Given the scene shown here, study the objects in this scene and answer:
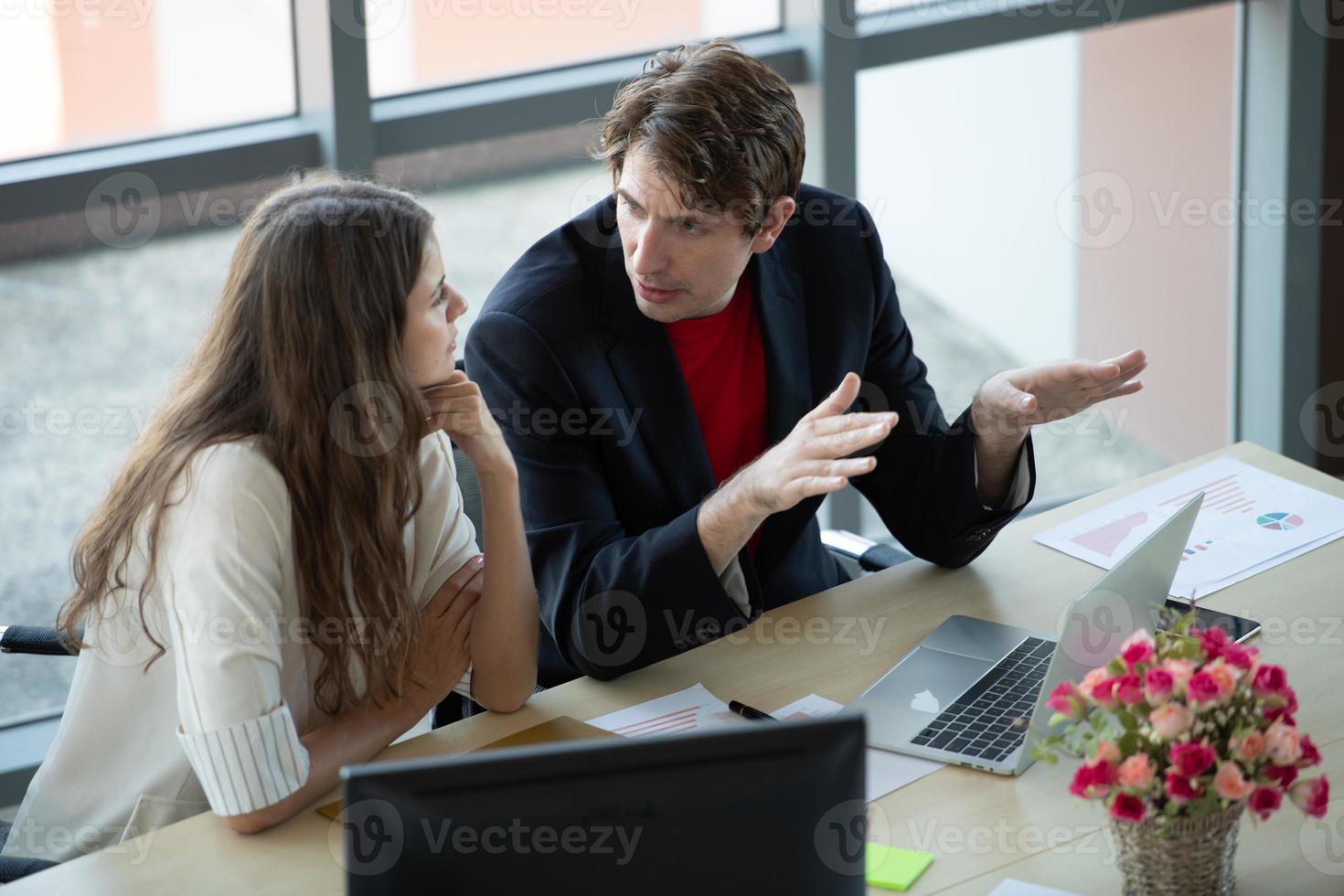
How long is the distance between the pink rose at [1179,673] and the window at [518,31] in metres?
2.07

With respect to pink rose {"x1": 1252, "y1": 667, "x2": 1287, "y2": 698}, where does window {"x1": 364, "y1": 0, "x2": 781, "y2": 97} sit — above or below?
above

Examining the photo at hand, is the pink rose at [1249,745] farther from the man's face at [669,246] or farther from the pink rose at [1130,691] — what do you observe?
the man's face at [669,246]

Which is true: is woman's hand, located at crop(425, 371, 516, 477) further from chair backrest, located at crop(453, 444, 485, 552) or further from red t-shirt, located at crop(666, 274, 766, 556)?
red t-shirt, located at crop(666, 274, 766, 556)

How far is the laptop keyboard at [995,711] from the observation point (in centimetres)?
179

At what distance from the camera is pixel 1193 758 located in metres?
1.34

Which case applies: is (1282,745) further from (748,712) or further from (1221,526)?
(1221,526)

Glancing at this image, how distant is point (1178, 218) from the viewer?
161 inches

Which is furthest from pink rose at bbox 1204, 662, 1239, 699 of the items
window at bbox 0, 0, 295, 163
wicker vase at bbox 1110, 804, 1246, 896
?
window at bbox 0, 0, 295, 163

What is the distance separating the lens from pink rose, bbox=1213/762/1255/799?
1.34 m

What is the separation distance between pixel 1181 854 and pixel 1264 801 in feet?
0.32

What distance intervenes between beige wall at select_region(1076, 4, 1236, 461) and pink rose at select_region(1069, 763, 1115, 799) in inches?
112

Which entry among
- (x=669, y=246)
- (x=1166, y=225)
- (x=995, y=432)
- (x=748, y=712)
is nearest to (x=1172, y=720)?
(x=748, y=712)

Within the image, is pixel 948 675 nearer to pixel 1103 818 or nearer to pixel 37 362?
pixel 1103 818

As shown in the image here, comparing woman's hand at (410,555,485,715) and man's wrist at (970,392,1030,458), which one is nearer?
woman's hand at (410,555,485,715)
